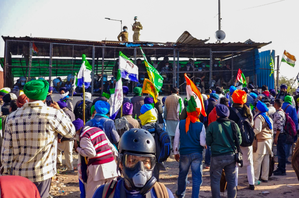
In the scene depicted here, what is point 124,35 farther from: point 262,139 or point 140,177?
point 140,177

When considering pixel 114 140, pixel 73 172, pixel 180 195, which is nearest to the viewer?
pixel 114 140

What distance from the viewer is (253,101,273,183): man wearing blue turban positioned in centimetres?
672

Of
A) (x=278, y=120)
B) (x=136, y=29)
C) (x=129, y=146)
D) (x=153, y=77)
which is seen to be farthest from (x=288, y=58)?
(x=129, y=146)

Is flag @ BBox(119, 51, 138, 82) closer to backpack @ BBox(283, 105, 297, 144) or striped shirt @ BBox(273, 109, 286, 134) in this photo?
striped shirt @ BBox(273, 109, 286, 134)

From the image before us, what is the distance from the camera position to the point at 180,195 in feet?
18.8

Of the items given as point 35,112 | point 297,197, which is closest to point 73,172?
point 35,112

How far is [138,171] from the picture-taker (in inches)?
86.7

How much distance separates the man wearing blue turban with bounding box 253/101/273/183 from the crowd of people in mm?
22

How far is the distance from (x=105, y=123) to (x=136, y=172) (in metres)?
2.77

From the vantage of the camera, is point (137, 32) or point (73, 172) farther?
point (137, 32)

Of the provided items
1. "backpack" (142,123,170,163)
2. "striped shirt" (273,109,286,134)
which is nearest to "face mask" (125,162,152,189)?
"backpack" (142,123,170,163)

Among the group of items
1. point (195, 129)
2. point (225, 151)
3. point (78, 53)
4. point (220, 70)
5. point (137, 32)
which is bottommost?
point (225, 151)

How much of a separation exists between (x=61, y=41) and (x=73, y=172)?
27.3 ft

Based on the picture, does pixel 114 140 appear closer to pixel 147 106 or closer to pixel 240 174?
pixel 147 106
